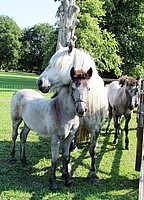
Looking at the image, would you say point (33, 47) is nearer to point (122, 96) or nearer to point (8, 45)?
point (8, 45)

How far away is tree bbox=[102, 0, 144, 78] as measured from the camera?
1789 centimetres

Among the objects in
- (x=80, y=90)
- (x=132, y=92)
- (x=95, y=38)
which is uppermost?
(x=95, y=38)

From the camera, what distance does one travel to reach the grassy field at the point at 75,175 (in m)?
3.51

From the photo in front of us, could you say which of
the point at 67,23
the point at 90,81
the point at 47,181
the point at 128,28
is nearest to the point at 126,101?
the point at 67,23

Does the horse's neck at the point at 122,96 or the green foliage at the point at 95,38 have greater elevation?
the green foliage at the point at 95,38

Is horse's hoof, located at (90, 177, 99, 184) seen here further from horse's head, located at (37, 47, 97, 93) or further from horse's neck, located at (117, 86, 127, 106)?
horse's neck, located at (117, 86, 127, 106)

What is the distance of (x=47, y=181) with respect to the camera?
394 cm

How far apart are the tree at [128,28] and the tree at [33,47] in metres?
30.0

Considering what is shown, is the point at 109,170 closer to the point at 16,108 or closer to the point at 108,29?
the point at 16,108

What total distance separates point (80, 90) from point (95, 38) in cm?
1354

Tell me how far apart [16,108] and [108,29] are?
15.3m

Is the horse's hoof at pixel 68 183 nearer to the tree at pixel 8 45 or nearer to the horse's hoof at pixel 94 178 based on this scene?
the horse's hoof at pixel 94 178

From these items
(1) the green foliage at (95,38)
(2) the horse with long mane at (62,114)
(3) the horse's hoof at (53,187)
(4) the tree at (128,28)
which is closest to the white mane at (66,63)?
(2) the horse with long mane at (62,114)

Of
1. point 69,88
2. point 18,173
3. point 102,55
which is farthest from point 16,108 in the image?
point 102,55
